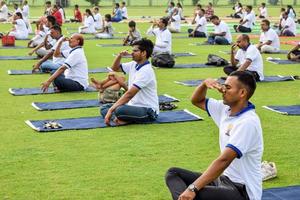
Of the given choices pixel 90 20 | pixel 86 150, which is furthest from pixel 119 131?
pixel 90 20

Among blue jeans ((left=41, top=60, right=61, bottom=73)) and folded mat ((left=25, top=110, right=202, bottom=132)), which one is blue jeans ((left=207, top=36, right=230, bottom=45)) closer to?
blue jeans ((left=41, top=60, right=61, bottom=73))

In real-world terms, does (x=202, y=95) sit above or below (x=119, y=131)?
above

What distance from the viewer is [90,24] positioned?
2606 centimetres

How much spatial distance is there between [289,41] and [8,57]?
11.0 metres

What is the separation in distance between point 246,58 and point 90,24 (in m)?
14.1

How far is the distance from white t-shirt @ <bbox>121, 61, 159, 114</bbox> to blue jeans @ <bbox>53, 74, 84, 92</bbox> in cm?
281

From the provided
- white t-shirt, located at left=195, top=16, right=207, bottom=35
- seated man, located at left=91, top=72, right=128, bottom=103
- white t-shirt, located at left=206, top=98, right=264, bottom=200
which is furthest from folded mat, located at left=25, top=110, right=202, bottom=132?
white t-shirt, located at left=195, top=16, right=207, bottom=35

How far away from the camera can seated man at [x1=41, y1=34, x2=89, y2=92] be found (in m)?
11.7

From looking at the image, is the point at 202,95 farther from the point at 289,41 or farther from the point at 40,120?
the point at 289,41

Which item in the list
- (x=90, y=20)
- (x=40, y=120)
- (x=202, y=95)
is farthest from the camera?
(x=90, y=20)

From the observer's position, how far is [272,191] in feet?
20.7

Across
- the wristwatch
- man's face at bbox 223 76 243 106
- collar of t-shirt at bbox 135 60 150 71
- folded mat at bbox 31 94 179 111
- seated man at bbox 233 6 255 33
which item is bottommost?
seated man at bbox 233 6 255 33

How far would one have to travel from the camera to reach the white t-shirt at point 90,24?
25886 millimetres

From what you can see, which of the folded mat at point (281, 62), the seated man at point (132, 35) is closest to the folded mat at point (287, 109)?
the folded mat at point (281, 62)
